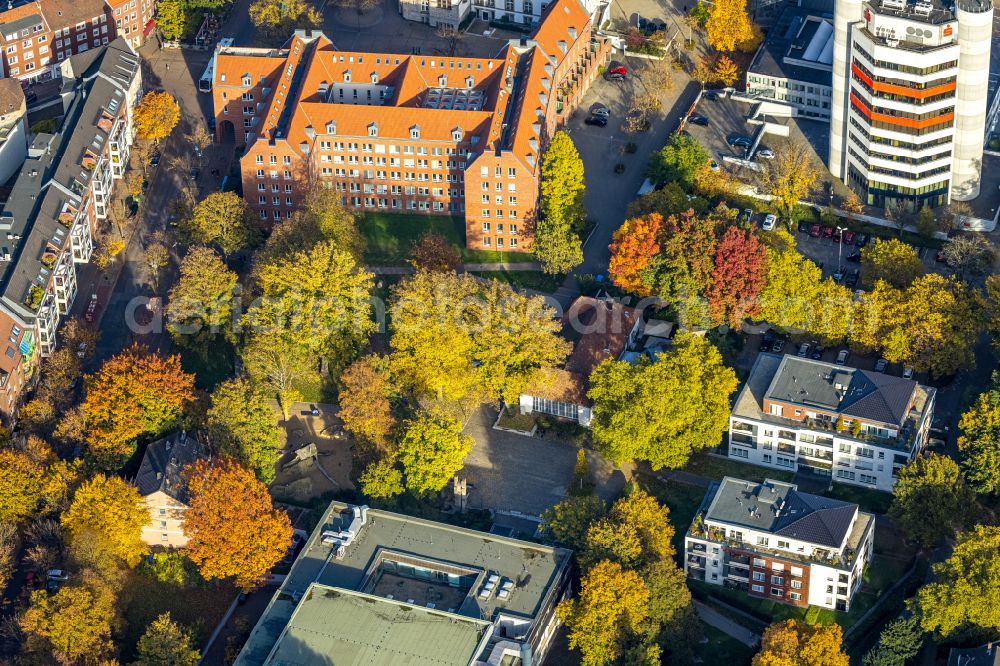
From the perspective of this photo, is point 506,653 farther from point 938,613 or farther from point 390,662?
point 938,613

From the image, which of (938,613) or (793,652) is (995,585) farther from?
(793,652)

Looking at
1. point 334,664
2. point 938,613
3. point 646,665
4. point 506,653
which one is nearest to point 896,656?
point 938,613

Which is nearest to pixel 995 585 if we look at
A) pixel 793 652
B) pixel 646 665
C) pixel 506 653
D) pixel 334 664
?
pixel 793 652

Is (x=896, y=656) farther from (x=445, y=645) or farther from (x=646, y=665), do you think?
(x=445, y=645)

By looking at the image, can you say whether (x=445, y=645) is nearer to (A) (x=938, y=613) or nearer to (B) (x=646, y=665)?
(B) (x=646, y=665)

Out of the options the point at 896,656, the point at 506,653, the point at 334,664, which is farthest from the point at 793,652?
the point at 334,664
